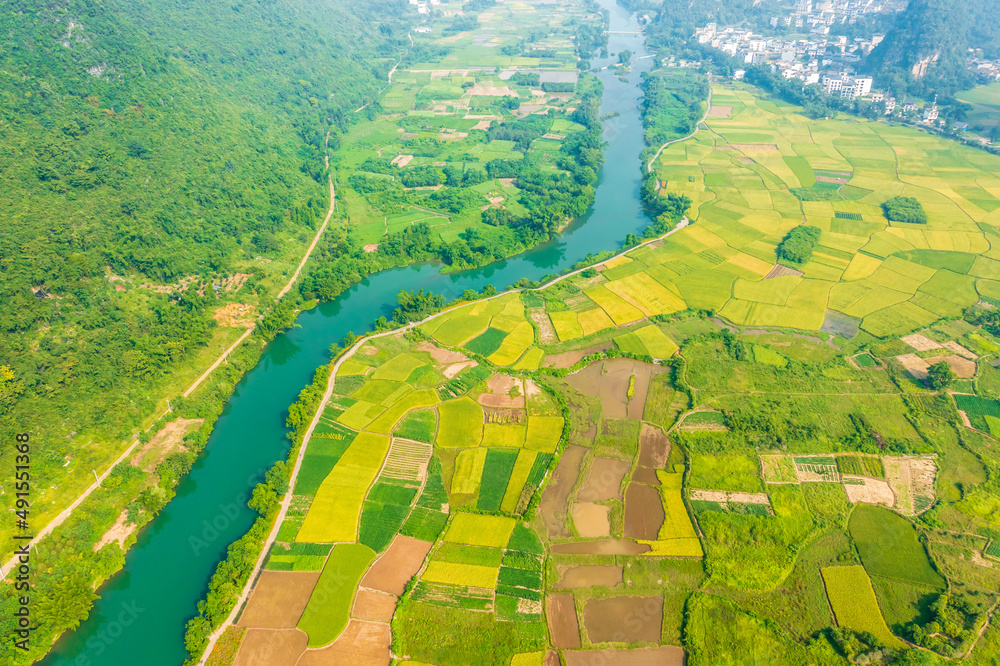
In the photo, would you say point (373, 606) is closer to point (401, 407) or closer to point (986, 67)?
point (401, 407)

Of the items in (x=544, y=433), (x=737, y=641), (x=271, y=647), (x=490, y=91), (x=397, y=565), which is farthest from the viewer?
(x=490, y=91)

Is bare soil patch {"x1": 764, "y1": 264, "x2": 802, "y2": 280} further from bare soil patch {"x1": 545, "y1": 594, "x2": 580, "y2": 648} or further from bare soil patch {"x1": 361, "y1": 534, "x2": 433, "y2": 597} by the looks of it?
bare soil patch {"x1": 361, "y1": 534, "x2": 433, "y2": 597}

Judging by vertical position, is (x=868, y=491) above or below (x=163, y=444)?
below

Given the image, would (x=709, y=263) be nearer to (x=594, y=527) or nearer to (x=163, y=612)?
(x=594, y=527)

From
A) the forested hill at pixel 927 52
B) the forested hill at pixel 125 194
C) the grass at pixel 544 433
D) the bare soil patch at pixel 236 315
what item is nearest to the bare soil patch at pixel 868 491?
the grass at pixel 544 433

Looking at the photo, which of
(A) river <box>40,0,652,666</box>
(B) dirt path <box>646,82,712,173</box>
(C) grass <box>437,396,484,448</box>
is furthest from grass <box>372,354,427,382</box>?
(B) dirt path <box>646,82,712,173</box>

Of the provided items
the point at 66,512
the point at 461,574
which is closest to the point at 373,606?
the point at 461,574
